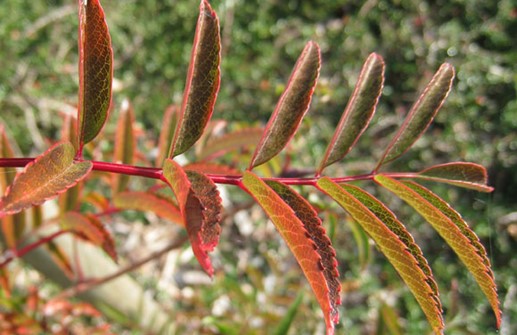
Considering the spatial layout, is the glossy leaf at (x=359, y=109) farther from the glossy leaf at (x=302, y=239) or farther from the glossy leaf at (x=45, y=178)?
the glossy leaf at (x=45, y=178)

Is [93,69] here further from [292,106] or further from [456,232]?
[456,232]

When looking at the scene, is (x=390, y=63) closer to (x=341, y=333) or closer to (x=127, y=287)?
(x=341, y=333)

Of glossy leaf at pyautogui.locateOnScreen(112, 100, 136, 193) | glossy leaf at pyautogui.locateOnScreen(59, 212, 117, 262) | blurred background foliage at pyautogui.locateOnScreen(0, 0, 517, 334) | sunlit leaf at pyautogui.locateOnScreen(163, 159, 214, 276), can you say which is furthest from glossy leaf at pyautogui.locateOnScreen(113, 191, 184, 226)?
blurred background foliage at pyautogui.locateOnScreen(0, 0, 517, 334)

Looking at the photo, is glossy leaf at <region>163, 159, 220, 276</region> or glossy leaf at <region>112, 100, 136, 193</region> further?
glossy leaf at <region>112, 100, 136, 193</region>

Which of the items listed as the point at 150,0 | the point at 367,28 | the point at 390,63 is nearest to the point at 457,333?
the point at 390,63

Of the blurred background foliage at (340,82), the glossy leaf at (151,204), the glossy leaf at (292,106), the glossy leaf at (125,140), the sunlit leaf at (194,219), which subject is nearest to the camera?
the sunlit leaf at (194,219)

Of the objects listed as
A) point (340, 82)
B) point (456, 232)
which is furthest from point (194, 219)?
point (340, 82)

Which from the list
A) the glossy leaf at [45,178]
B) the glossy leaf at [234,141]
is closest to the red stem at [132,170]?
the glossy leaf at [45,178]

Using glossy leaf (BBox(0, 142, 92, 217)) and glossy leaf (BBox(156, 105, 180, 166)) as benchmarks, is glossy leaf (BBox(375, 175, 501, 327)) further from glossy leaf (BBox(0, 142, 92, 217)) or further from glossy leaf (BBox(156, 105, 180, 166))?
glossy leaf (BBox(156, 105, 180, 166))

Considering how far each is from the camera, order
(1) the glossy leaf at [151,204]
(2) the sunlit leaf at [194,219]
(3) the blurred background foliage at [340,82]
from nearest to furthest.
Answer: (2) the sunlit leaf at [194,219] < (1) the glossy leaf at [151,204] < (3) the blurred background foliage at [340,82]
